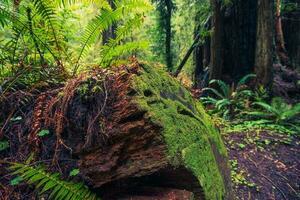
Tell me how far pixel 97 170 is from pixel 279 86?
311 inches

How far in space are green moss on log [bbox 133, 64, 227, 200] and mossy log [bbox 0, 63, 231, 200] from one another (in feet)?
0.03

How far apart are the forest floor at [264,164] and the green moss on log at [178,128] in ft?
5.10

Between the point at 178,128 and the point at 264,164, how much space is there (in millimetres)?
3153

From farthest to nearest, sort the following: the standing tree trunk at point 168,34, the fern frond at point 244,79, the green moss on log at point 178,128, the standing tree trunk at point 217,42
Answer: the standing tree trunk at point 168,34 → the standing tree trunk at point 217,42 → the fern frond at point 244,79 → the green moss on log at point 178,128

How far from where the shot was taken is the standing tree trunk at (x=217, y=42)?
8969 millimetres

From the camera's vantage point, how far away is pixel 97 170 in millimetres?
2326

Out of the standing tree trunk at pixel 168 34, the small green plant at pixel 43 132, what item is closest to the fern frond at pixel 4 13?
the small green plant at pixel 43 132

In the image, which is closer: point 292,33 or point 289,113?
point 289,113

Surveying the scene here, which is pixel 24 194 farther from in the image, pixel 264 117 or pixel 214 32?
pixel 214 32

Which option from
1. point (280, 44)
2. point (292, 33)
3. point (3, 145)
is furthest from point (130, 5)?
point (292, 33)

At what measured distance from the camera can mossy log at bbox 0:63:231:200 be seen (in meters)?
2.33

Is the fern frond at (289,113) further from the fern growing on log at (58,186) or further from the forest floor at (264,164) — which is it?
the fern growing on log at (58,186)

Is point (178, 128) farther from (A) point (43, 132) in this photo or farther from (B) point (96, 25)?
(B) point (96, 25)

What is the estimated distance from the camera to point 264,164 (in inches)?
204
